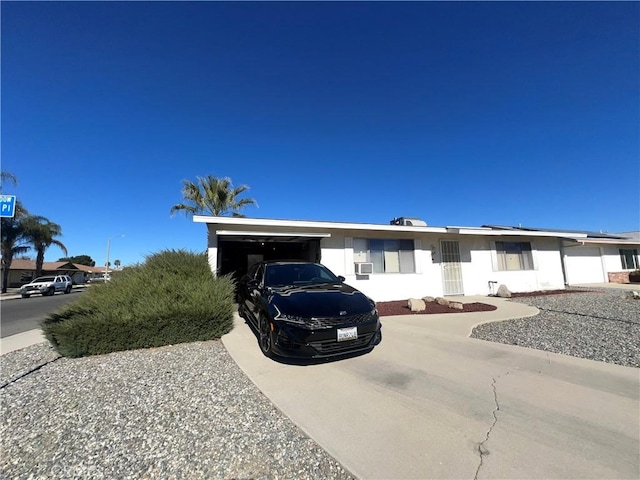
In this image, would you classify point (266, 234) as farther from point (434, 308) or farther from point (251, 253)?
point (251, 253)

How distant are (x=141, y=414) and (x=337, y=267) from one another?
26.1ft

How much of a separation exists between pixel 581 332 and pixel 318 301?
5623 mm

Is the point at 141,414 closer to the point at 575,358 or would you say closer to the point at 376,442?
the point at 376,442

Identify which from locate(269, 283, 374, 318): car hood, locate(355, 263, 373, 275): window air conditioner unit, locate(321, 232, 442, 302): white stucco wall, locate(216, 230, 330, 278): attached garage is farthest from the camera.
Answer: locate(216, 230, 330, 278): attached garage

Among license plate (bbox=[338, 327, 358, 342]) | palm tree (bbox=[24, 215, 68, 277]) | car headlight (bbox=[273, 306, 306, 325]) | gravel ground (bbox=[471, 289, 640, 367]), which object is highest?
palm tree (bbox=[24, 215, 68, 277])

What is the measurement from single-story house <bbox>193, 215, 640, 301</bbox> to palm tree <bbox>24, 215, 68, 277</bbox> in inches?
972

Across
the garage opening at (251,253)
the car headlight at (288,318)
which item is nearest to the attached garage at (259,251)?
the garage opening at (251,253)

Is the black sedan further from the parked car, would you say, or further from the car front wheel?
the parked car

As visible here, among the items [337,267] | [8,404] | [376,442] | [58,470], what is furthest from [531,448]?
[337,267]

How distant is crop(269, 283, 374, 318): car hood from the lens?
13.5 ft

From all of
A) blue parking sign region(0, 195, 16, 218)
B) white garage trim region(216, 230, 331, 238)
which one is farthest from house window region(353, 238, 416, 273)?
blue parking sign region(0, 195, 16, 218)

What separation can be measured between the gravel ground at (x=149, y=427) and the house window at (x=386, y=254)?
7.26m

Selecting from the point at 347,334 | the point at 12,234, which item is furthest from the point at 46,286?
the point at 347,334

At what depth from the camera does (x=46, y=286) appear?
24.2 m
